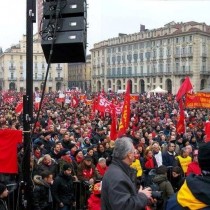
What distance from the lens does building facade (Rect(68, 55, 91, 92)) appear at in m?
113

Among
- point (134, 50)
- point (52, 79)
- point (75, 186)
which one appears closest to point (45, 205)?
point (75, 186)

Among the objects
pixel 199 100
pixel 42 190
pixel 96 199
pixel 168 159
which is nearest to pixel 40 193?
pixel 42 190

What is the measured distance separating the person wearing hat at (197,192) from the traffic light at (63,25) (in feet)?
7.26

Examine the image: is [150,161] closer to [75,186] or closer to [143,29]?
[75,186]

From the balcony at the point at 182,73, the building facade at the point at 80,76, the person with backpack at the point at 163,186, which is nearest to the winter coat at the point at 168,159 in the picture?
the person with backpack at the point at 163,186

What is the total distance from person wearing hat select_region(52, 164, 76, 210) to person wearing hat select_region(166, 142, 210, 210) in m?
4.61

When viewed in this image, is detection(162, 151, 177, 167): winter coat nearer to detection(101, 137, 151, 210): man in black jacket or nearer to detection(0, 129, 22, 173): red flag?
detection(0, 129, 22, 173): red flag

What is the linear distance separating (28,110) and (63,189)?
9.35ft

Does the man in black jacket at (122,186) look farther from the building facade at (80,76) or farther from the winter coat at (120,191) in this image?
the building facade at (80,76)

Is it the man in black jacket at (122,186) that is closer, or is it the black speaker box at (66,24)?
the man in black jacket at (122,186)

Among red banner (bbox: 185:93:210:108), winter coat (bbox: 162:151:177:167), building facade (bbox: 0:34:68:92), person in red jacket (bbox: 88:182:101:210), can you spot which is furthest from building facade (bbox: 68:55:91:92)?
person in red jacket (bbox: 88:182:101:210)

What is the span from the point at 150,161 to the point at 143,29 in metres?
88.5

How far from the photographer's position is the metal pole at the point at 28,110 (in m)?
3.99

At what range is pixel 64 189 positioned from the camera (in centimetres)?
660
